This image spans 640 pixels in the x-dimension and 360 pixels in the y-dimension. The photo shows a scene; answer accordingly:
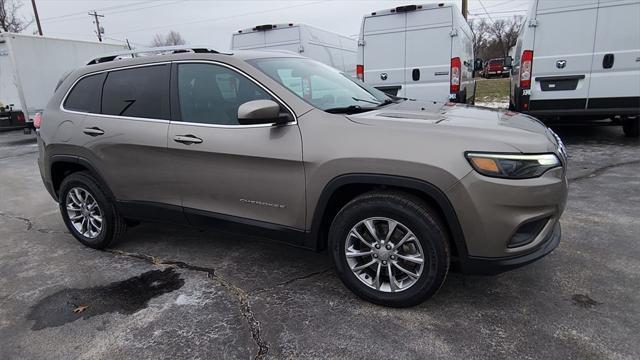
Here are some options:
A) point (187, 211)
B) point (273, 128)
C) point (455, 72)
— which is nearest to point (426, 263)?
point (273, 128)

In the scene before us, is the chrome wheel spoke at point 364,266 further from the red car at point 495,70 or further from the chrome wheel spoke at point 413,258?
the red car at point 495,70

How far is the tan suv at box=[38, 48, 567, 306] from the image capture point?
2621 mm

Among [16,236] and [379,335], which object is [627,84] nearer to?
[379,335]

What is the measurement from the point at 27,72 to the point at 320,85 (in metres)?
12.9

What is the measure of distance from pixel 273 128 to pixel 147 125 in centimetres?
124

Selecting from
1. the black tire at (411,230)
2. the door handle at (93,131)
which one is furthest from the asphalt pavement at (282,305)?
the door handle at (93,131)

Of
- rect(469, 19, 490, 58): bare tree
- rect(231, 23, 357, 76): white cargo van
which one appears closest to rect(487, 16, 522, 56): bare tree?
rect(469, 19, 490, 58): bare tree

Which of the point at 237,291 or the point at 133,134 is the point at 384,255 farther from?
the point at 133,134

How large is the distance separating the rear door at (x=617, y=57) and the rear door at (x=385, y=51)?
3245mm

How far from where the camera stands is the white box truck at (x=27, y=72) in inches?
500

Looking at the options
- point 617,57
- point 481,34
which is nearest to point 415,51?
point 617,57

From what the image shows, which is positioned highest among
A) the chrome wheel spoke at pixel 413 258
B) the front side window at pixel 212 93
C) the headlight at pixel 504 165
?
the front side window at pixel 212 93

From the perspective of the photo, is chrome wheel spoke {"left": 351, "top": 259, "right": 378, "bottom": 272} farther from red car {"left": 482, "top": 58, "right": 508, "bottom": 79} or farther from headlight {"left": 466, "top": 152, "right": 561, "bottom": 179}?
red car {"left": 482, "top": 58, "right": 508, "bottom": 79}

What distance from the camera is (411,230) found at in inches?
109
